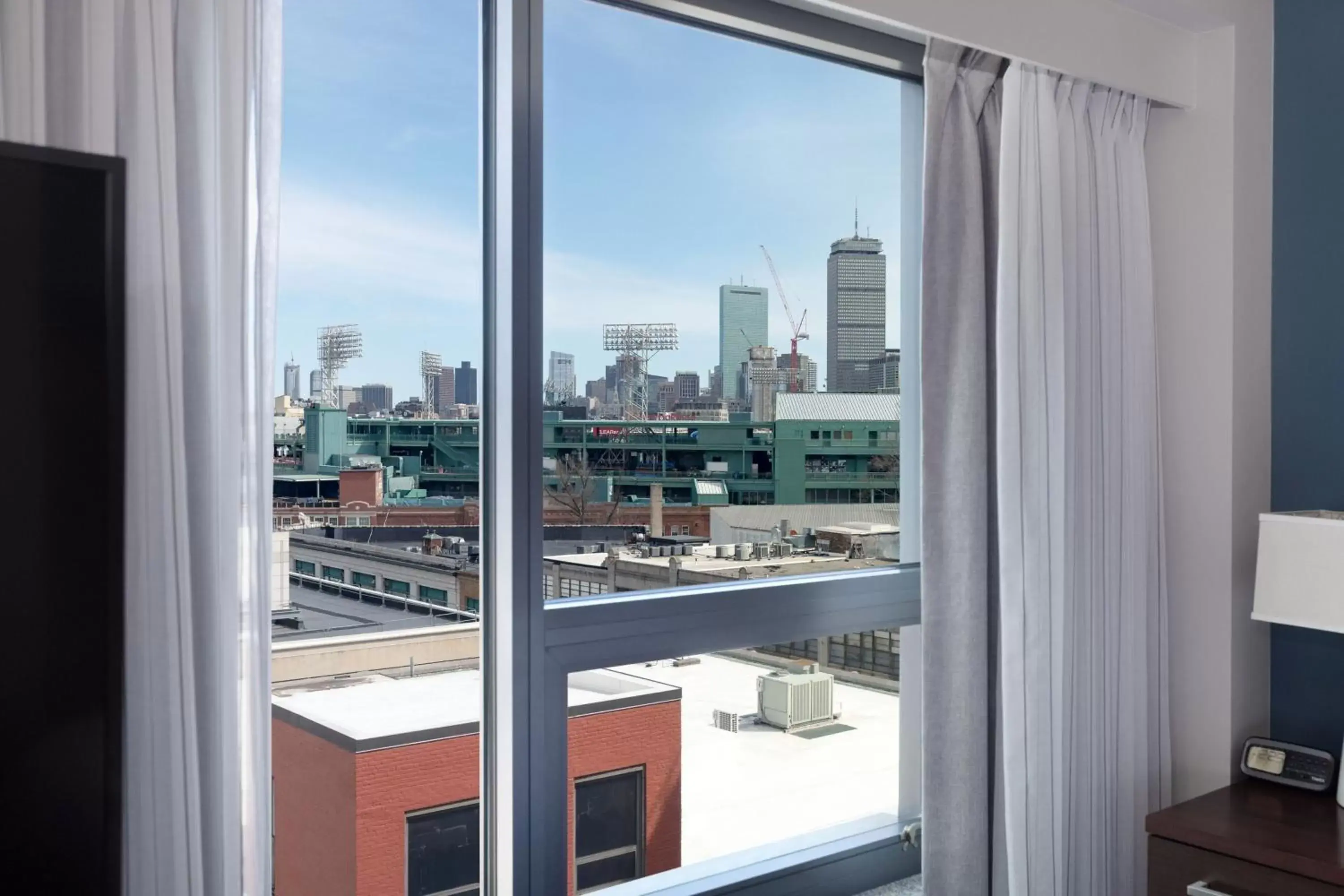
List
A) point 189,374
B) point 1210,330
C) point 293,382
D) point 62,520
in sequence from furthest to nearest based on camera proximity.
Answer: point 1210,330, point 293,382, point 189,374, point 62,520

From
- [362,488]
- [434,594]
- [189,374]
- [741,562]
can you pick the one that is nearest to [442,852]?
[434,594]

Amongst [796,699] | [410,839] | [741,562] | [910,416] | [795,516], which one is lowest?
[410,839]

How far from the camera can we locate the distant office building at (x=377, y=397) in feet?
6.54

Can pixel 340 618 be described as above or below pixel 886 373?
below

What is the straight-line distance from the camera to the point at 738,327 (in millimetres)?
2395

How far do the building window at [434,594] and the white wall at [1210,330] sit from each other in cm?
185

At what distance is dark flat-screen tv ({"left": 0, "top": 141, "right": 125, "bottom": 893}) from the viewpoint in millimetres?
909

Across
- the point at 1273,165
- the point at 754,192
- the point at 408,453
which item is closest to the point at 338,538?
the point at 408,453

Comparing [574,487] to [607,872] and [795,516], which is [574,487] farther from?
[607,872]

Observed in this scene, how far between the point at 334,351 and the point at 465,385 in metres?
0.26

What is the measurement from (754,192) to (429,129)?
30.5 inches

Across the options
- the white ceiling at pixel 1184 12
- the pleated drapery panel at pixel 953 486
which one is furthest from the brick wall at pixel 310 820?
the white ceiling at pixel 1184 12

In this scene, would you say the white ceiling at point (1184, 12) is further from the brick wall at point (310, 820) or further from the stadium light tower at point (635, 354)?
the brick wall at point (310, 820)

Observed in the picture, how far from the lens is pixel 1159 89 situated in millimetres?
2514
